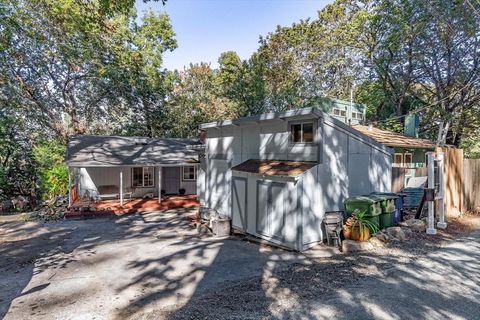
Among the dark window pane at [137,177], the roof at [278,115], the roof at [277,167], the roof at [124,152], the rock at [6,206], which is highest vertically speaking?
the roof at [278,115]

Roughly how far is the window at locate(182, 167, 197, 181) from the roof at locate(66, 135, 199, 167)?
1.21 m

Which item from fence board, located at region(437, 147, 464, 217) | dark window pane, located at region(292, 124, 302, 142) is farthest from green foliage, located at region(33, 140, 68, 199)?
fence board, located at region(437, 147, 464, 217)

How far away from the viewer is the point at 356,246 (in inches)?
300

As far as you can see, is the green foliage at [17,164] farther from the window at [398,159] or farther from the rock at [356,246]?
the window at [398,159]

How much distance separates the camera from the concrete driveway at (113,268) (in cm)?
534

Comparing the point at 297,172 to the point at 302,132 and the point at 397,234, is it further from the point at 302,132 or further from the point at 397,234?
the point at 397,234

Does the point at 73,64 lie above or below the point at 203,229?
above

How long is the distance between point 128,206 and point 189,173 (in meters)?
4.89

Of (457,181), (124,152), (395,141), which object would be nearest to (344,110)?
(395,141)

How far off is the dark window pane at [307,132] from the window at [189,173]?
454 inches

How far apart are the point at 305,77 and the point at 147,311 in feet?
74.8

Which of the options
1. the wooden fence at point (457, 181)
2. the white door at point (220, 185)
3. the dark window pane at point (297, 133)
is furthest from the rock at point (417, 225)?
the white door at point (220, 185)

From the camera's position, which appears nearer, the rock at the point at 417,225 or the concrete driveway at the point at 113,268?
the concrete driveway at the point at 113,268

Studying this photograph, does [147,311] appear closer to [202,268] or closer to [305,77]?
[202,268]
